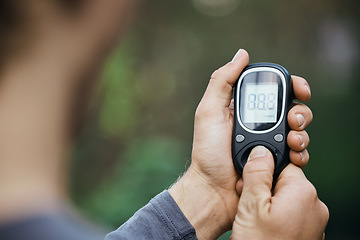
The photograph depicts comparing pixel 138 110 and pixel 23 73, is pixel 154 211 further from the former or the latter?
pixel 138 110

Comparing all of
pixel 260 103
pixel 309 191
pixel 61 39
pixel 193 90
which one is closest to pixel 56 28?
pixel 61 39

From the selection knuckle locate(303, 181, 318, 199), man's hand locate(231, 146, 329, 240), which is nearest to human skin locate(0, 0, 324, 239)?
man's hand locate(231, 146, 329, 240)

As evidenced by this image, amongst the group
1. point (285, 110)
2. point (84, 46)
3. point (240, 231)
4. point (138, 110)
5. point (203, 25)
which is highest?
point (203, 25)

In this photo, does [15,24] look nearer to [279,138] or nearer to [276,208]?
[276,208]

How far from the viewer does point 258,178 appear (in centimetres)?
185

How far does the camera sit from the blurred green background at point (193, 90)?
6.11 metres

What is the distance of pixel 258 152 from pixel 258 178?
0.51 feet

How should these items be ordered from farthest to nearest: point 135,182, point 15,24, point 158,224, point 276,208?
point 135,182, point 158,224, point 276,208, point 15,24

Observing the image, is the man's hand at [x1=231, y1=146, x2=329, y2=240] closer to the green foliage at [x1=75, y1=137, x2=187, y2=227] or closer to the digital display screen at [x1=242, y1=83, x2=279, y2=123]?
the digital display screen at [x1=242, y1=83, x2=279, y2=123]

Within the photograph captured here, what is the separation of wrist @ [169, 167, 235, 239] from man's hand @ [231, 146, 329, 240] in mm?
296

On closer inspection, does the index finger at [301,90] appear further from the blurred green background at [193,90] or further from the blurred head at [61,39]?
the blurred green background at [193,90]

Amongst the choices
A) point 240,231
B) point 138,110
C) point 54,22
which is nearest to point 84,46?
point 54,22

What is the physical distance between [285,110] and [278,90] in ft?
0.31

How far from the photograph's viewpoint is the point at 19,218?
66 cm
